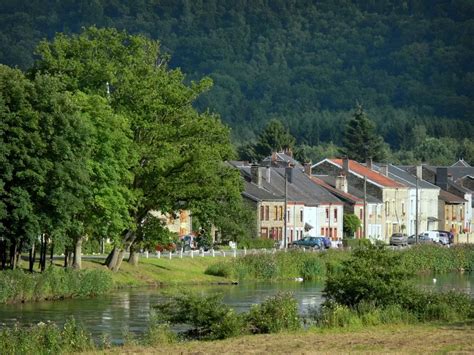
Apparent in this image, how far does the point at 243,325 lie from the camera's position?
5428 cm

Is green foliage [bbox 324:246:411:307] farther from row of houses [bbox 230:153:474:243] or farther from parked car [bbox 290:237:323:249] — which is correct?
row of houses [bbox 230:153:474:243]

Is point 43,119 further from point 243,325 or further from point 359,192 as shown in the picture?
point 359,192

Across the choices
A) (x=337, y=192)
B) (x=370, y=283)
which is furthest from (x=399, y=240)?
(x=370, y=283)

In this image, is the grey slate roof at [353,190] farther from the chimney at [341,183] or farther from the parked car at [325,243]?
the parked car at [325,243]

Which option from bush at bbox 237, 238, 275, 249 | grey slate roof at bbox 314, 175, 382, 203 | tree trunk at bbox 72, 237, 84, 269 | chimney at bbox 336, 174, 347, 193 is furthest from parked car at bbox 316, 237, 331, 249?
tree trunk at bbox 72, 237, 84, 269

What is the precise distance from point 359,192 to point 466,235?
29.4 metres

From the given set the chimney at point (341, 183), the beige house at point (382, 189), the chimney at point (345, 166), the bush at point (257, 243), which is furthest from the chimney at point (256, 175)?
the chimney at point (345, 166)

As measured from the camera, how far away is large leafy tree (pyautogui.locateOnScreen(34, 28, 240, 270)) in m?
91.9

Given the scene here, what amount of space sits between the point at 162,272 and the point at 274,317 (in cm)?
4322

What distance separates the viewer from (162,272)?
321 feet

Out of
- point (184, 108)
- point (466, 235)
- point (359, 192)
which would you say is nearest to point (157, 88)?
point (184, 108)

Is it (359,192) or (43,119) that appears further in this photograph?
(359,192)

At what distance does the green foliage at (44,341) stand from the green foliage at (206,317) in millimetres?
4255

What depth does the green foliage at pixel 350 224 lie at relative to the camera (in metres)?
165
